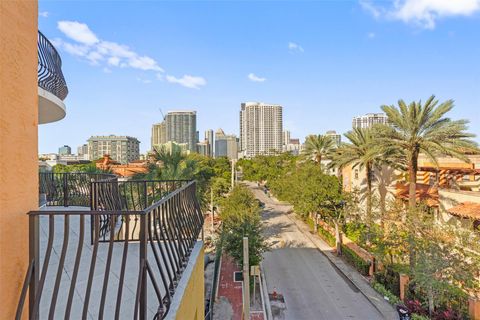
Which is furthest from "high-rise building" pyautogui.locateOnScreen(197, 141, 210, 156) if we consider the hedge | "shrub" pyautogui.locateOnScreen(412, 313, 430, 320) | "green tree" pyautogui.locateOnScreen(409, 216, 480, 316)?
"shrub" pyautogui.locateOnScreen(412, 313, 430, 320)

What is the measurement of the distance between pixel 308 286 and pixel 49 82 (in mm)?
13692

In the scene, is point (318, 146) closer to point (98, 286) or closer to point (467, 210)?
point (467, 210)

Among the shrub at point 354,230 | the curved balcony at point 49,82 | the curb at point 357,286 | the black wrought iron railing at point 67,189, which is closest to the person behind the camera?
the curved balcony at point 49,82

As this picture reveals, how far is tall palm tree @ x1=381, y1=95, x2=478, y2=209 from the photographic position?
13836 mm

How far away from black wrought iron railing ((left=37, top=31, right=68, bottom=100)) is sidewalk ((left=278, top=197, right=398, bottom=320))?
1304 cm

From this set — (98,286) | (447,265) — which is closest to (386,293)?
(447,265)

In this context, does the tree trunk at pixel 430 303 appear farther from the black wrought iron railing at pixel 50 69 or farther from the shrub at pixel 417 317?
the black wrought iron railing at pixel 50 69

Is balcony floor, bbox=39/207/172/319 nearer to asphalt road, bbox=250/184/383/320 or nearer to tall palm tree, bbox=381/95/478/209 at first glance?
asphalt road, bbox=250/184/383/320

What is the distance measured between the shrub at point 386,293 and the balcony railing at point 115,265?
11983mm

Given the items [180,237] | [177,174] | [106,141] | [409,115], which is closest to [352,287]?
[409,115]

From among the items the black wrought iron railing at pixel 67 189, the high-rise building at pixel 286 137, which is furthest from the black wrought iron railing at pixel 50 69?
the high-rise building at pixel 286 137

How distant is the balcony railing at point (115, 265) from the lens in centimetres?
200

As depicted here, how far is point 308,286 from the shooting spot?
14.9 m

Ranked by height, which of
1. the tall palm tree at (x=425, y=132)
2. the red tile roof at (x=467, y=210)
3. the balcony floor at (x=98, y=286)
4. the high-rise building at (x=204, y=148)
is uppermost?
the high-rise building at (x=204, y=148)
